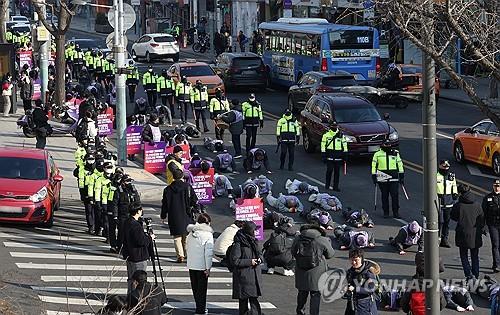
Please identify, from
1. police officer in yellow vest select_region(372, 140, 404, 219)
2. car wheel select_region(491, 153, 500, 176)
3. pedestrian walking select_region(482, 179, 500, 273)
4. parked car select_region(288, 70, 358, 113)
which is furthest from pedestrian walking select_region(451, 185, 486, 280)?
parked car select_region(288, 70, 358, 113)

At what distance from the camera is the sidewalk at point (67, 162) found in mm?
26984

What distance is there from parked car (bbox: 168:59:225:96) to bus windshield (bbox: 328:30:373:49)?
497cm

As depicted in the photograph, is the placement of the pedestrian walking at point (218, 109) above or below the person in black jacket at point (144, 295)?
below

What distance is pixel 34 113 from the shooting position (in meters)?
32.6

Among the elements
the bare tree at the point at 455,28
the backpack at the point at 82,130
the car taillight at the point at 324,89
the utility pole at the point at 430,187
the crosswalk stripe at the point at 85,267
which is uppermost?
the bare tree at the point at 455,28

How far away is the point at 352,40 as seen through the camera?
44438 mm

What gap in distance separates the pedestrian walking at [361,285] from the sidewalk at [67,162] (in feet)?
41.3

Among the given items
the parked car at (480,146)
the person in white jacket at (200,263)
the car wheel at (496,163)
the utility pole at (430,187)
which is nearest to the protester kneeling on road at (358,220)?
the parked car at (480,146)

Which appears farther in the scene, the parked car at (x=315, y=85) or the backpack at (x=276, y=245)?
the parked car at (x=315, y=85)

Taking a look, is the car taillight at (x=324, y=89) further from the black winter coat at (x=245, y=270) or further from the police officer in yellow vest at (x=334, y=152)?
the black winter coat at (x=245, y=270)

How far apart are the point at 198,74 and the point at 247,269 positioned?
2654cm

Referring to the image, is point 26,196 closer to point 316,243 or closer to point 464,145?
point 316,243

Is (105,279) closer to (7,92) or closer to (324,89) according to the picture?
(324,89)

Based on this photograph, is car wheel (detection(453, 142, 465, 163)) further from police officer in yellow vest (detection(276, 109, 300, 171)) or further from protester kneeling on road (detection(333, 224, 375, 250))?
protester kneeling on road (detection(333, 224, 375, 250))
